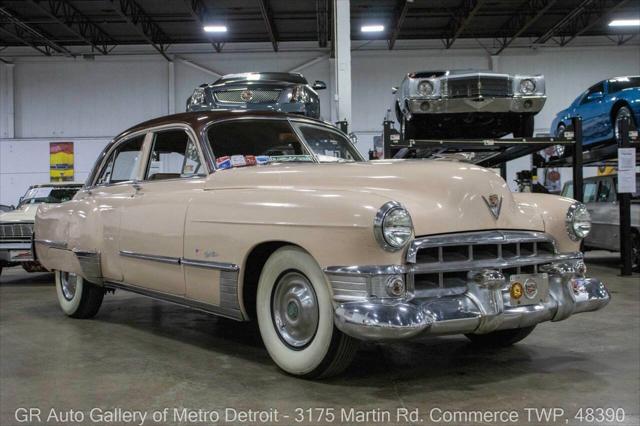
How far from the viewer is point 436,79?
7406 millimetres

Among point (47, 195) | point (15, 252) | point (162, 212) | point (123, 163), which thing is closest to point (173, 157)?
point (162, 212)

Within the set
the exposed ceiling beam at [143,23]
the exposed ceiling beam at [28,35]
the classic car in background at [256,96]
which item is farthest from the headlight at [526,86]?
Answer: the exposed ceiling beam at [28,35]

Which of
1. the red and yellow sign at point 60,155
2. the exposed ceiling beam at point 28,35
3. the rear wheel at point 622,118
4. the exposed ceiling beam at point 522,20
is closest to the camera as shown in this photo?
the rear wheel at point 622,118

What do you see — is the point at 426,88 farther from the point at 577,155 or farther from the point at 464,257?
the point at 464,257

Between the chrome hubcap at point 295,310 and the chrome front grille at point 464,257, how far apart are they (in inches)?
23.7

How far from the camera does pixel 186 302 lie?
3.97 metres

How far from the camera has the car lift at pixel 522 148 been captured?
6.99 meters

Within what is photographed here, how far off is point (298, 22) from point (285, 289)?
16.8m

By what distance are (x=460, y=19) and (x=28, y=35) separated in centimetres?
1440

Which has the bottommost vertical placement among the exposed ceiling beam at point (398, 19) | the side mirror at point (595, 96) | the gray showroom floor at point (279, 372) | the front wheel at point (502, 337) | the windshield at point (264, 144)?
the gray showroom floor at point (279, 372)

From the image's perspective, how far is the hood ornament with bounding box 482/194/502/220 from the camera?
3.26 metres

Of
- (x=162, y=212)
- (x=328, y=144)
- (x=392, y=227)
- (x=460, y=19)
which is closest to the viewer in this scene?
(x=392, y=227)

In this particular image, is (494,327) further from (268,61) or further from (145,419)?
(268,61)

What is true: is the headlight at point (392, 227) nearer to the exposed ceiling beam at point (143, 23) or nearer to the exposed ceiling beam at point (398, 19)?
the exposed ceiling beam at point (398, 19)
